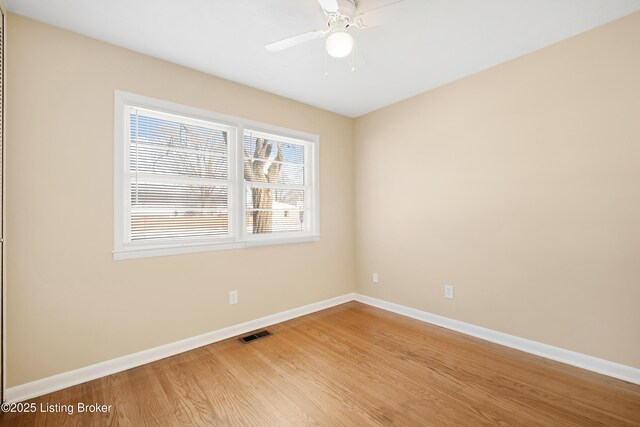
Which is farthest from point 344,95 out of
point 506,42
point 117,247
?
point 117,247

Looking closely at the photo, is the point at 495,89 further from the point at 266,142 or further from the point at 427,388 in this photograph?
the point at 427,388

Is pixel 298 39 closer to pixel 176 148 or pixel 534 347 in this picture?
pixel 176 148

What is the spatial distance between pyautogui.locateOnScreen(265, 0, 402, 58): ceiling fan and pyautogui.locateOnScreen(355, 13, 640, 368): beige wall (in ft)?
5.00

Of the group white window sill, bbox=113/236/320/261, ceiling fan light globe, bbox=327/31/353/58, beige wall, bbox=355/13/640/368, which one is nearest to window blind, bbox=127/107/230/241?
white window sill, bbox=113/236/320/261

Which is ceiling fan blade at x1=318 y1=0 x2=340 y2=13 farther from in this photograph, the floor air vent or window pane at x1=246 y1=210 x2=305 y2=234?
the floor air vent

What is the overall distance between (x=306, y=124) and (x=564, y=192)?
2.64 m

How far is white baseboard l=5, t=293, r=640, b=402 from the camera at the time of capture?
1969 mm

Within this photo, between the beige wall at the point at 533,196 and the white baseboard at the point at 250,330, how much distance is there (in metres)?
0.07

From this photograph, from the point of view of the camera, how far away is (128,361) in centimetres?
226

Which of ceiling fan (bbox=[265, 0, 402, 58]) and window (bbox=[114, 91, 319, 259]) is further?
window (bbox=[114, 91, 319, 259])

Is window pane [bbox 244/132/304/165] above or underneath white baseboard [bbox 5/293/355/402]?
above

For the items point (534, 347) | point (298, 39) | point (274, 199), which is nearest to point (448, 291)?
point (534, 347)

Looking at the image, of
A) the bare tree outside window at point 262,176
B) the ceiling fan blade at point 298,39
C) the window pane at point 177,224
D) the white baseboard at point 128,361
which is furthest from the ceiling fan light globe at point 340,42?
the white baseboard at point 128,361

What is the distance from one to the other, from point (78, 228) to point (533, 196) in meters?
3.65
